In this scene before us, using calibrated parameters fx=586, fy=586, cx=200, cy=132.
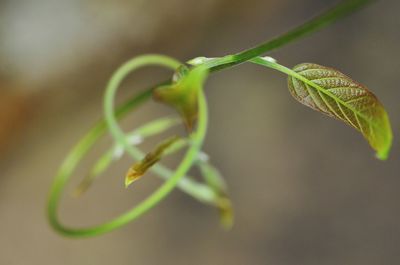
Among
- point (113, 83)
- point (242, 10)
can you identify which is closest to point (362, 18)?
point (242, 10)

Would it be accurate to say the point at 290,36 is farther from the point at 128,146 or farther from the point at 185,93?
the point at 128,146

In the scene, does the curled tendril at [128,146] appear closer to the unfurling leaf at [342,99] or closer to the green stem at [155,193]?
the green stem at [155,193]

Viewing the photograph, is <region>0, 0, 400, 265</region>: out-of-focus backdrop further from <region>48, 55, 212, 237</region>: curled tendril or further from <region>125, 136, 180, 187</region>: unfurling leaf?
<region>125, 136, 180, 187</region>: unfurling leaf

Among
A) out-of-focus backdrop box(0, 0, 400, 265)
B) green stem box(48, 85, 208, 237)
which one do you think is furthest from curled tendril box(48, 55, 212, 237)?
out-of-focus backdrop box(0, 0, 400, 265)

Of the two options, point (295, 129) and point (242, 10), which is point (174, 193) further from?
point (242, 10)

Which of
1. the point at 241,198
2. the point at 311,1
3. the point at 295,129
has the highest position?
the point at 311,1

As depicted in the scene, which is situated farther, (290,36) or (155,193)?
(155,193)

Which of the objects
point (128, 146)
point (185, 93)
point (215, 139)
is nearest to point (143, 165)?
point (185, 93)
